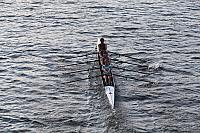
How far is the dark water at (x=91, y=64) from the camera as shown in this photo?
29.3m

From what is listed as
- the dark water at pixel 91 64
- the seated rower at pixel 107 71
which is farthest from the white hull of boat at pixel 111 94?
the seated rower at pixel 107 71

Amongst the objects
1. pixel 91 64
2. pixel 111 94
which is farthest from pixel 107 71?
pixel 91 64

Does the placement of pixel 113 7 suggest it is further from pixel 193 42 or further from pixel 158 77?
pixel 158 77

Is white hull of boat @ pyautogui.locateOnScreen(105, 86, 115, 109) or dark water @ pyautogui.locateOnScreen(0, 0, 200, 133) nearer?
dark water @ pyautogui.locateOnScreen(0, 0, 200, 133)

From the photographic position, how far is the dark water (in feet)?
96.1

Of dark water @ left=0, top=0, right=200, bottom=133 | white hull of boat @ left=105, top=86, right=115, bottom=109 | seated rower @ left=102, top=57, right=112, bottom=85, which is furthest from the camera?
seated rower @ left=102, top=57, right=112, bottom=85

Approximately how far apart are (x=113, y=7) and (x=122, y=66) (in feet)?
74.5

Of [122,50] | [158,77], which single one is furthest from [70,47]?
[158,77]

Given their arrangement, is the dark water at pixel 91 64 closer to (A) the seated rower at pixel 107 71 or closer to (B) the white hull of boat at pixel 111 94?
(B) the white hull of boat at pixel 111 94

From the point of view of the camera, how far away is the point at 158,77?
3644 cm

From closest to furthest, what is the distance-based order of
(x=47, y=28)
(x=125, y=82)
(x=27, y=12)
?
(x=125, y=82) < (x=47, y=28) < (x=27, y=12)

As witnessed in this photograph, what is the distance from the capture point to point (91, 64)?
39062mm

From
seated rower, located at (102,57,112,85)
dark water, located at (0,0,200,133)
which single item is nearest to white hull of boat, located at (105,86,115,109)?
dark water, located at (0,0,200,133)

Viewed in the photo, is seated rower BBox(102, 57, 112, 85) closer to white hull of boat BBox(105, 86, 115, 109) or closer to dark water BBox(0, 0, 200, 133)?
white hull of boat BBox(105, 86, 115, 109)
